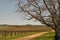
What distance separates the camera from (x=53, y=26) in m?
18.7

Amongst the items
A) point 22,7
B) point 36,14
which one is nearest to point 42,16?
point 36,14

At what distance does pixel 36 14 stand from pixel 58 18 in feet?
5.81

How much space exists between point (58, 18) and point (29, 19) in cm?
235

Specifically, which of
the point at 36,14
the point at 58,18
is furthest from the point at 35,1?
the point at 58,18

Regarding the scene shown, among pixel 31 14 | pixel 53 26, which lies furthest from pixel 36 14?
pixel 53 26

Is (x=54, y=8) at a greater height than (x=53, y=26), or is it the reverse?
(x=54, y=8)

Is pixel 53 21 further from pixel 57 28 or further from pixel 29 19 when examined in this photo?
pixel 29 19

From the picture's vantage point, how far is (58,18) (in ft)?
61.0

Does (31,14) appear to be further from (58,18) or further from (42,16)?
(58,18)

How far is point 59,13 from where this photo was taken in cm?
1844

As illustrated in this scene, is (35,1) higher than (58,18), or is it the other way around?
(35,1)

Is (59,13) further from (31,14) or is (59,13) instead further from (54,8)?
(31,14)

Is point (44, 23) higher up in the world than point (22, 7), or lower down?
lower down

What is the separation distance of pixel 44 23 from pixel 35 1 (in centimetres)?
192
